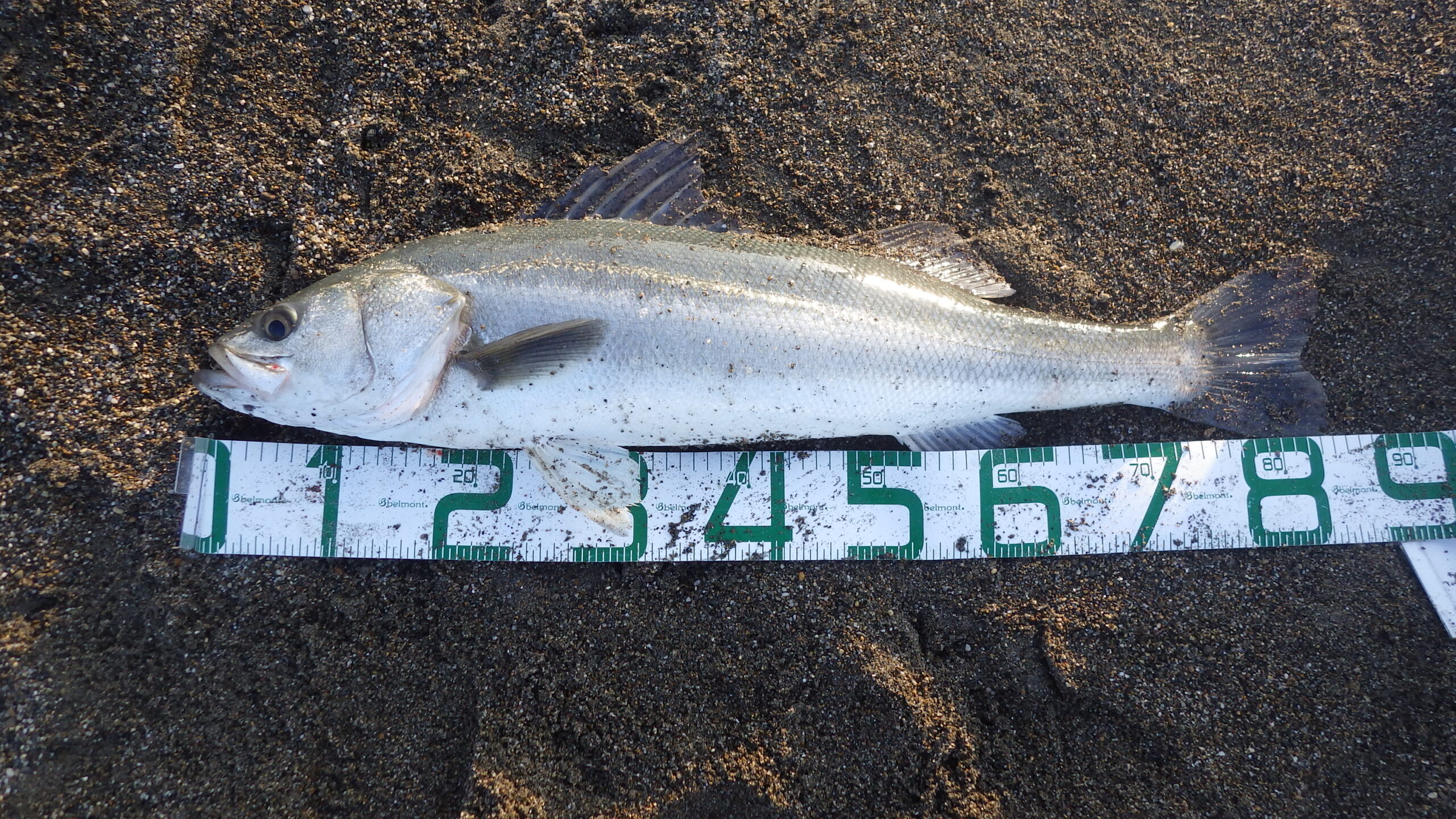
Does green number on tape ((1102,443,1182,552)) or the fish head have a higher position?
the fish head

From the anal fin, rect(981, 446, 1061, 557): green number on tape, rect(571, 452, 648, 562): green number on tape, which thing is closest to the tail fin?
rect(981, 446, 1061, 557): green number on tape

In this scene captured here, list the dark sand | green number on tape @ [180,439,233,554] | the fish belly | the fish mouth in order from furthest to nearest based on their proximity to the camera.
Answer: green number on tape @ [180,439,233,554] < the dark sand < the fish belly < the fish mouth

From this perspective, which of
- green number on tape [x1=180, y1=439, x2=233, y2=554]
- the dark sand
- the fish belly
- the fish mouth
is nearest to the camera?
the fish mouth

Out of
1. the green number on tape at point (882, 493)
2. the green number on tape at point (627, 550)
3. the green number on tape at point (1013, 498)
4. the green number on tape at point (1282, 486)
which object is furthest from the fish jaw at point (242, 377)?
the green number on tape at point (1282, 486)

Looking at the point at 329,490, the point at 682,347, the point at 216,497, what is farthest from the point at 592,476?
the point at 216,497

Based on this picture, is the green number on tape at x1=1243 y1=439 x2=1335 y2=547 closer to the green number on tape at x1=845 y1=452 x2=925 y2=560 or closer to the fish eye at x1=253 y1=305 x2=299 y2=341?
the green number on tape at x1=845 y1=452 x2=925 y2=560

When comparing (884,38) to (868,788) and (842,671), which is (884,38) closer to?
(842,671)

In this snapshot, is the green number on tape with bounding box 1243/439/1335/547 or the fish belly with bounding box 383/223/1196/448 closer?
the fish belly with bounding box 383/223/1196/448

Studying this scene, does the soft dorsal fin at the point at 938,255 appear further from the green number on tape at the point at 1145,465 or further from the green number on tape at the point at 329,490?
the green number on tape at the point at 329,490

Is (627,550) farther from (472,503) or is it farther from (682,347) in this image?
(682,347)
